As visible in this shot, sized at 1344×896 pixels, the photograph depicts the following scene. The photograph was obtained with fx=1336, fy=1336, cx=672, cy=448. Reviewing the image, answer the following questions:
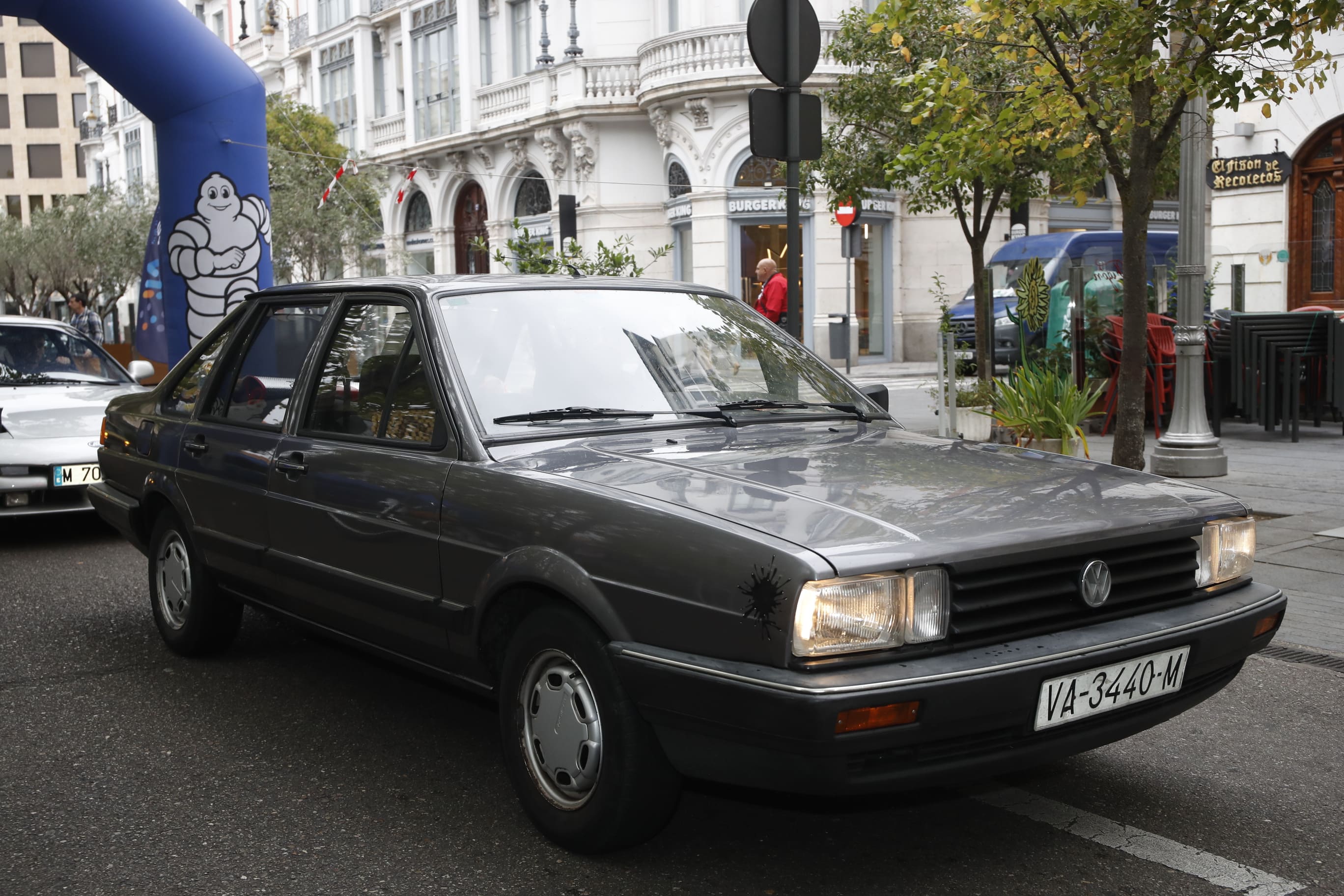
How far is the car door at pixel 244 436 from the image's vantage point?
4.64 meters

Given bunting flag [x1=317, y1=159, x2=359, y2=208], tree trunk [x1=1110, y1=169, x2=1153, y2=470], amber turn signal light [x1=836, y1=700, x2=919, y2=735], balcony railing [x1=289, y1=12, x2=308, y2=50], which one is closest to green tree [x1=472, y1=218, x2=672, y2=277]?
tree trunk [x1=1110, y1=169, x2=1153, y2=470]

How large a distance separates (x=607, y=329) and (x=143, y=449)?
97.5 inches

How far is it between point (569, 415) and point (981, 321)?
1118cm

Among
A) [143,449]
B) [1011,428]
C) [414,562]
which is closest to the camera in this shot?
[414,562]

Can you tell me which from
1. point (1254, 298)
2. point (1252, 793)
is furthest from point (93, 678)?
point (1254, 298)

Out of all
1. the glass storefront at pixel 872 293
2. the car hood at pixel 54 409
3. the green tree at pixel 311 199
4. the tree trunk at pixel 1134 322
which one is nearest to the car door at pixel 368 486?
the car hood at pixel 54 409

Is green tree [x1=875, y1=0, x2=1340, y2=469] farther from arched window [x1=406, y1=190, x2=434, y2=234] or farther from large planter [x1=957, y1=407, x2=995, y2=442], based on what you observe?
arched window [x1=406, y1=190, x2=434, y2=234]

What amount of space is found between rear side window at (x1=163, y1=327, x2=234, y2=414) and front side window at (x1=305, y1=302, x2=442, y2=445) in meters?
1.04

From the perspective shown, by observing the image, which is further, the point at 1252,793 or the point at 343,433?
the point at 343,433

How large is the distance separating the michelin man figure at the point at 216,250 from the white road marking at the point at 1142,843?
1008 centimetres

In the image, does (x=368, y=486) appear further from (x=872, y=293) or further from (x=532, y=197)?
(x=532, y=197)

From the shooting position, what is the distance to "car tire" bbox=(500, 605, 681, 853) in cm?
313

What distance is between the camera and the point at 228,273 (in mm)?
12336

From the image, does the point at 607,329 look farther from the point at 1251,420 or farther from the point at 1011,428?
the point at 1251,420
